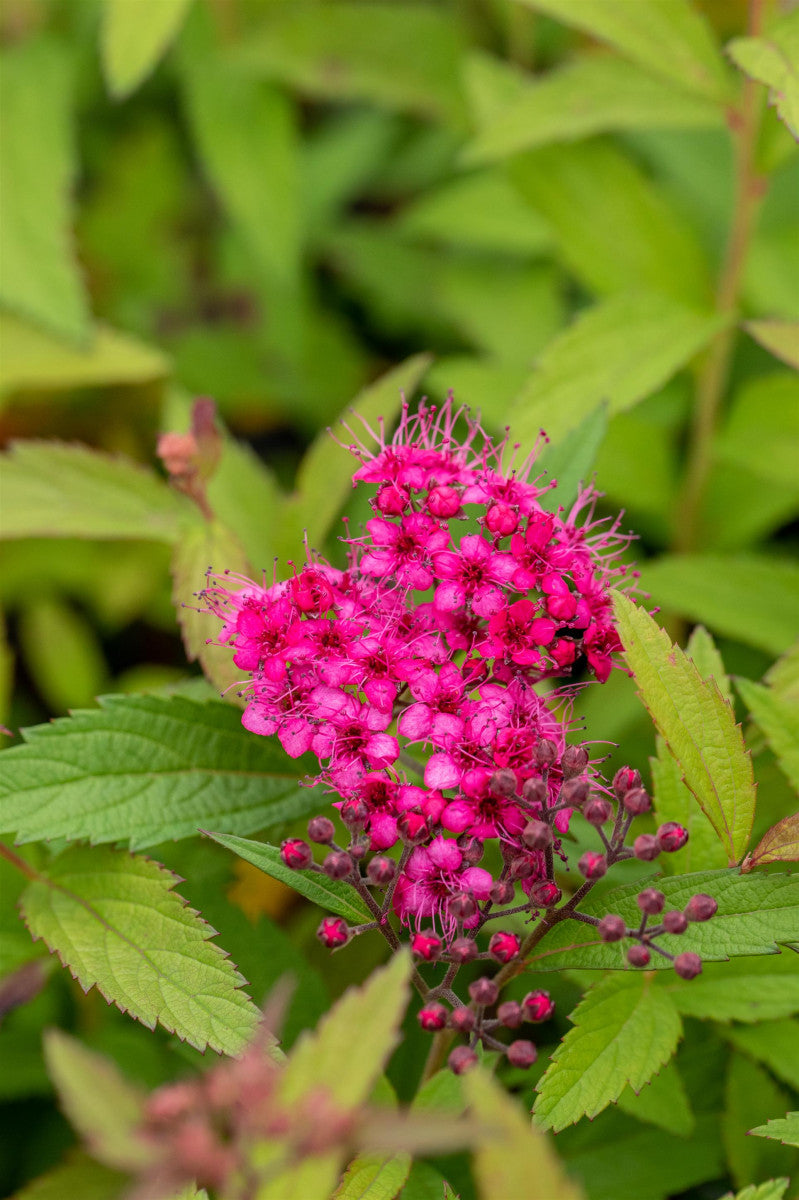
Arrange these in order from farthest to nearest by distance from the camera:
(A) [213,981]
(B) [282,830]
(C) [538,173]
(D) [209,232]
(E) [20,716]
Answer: (D) [209,232]
(E) [20,716]
(C) [538,173]
(B) [282,830]
(A) [213,981]

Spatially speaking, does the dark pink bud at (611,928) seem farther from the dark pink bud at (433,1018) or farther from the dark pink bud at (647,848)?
the dark pink bud at (433,1018)

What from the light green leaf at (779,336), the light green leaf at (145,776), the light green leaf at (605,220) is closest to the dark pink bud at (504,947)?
the light green leaf at (145,776)

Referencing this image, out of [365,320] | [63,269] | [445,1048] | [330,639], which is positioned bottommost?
[445,1048]

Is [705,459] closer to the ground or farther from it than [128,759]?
farther from it

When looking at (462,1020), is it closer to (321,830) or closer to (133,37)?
(321,830)

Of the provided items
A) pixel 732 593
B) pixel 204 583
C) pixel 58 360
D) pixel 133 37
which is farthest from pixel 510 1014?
pixel 133 37

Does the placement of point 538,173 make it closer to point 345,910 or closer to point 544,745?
point 544,745

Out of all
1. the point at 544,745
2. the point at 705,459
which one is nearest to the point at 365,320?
the point at 705,459
